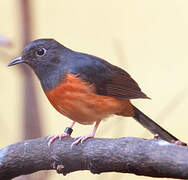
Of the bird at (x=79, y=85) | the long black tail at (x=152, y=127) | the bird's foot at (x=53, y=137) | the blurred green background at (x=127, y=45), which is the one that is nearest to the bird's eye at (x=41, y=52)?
the bird at (x=79, y=85)

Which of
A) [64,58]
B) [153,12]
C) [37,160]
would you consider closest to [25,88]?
[64,58]

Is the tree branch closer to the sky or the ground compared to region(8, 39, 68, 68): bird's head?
closer to the ground

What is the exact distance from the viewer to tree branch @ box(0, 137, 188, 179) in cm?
193

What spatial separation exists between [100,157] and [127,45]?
2212 mm

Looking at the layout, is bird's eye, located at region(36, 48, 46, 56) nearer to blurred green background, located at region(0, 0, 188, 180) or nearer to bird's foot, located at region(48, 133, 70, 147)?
bird's foot, located at region(48, 133, 70, 147)

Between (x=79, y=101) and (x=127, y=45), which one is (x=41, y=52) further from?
(x=127, y=45)

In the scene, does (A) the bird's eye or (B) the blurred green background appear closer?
(A) the bird's eye

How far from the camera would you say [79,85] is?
2.64 m

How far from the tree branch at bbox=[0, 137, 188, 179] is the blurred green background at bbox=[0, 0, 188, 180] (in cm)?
150

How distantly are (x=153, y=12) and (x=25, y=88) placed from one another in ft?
5.47

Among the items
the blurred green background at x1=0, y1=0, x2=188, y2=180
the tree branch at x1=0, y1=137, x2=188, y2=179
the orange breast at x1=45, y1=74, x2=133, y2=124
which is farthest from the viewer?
the blurred green background at x1=0, y1=0, x2=188, y2=180

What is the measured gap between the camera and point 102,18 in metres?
4.31

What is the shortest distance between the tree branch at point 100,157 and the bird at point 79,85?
0.69 feet

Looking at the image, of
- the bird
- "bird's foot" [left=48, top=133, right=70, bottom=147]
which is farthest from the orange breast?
"bird's foot" [left=48, top=133, right=70, bottom=147]
